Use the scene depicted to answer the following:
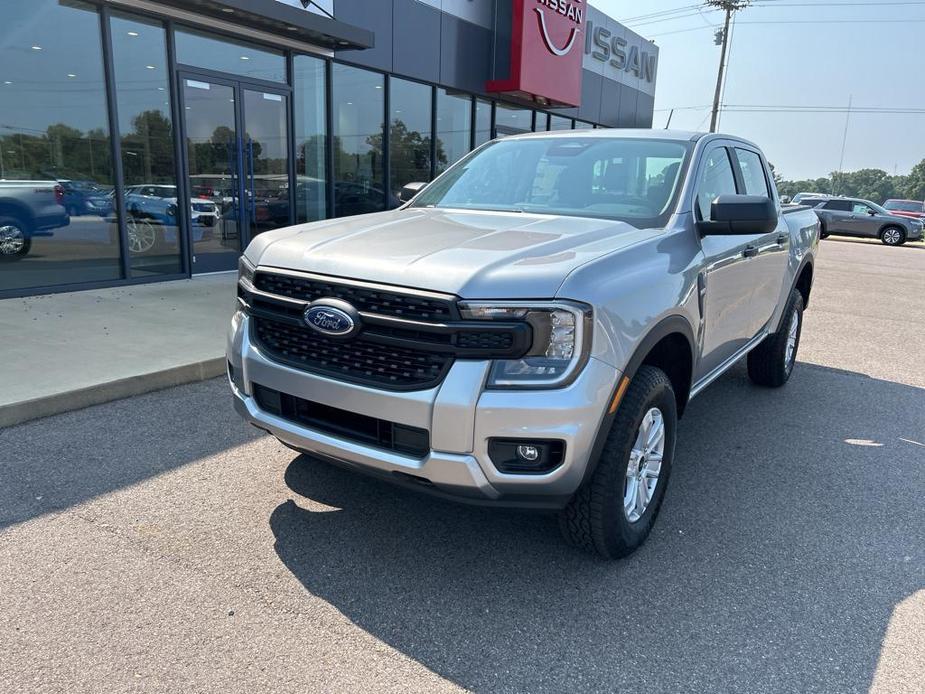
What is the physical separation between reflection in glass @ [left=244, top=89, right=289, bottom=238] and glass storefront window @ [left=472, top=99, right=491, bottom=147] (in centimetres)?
556

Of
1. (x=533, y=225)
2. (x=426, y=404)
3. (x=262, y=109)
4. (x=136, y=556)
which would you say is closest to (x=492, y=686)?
(x=426, y=404)

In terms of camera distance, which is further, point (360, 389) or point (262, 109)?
point (262, 109)

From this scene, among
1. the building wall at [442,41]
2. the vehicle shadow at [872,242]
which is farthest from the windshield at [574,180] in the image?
the vehicle shadow at [872,242]

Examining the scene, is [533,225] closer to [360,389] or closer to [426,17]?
[360,389]

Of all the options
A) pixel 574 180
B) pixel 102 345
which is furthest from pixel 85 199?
pixel 574 180

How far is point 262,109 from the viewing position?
10109 mm

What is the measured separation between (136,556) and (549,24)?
14453 mm

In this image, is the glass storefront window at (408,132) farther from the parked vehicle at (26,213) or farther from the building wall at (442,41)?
the parked vehicle at (26,213)

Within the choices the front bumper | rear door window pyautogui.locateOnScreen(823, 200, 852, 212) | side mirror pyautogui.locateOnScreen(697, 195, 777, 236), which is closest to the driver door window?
side mirror pyautogui.locateOnScreen(697, 195, 777, 236)

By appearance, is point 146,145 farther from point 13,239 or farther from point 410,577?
point 410,577

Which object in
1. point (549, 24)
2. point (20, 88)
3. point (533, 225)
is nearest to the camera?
point (533, 225)

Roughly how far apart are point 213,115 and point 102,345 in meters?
4.90

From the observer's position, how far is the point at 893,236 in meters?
26.5

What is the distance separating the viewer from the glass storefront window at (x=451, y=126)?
A: 13852 millimetres
